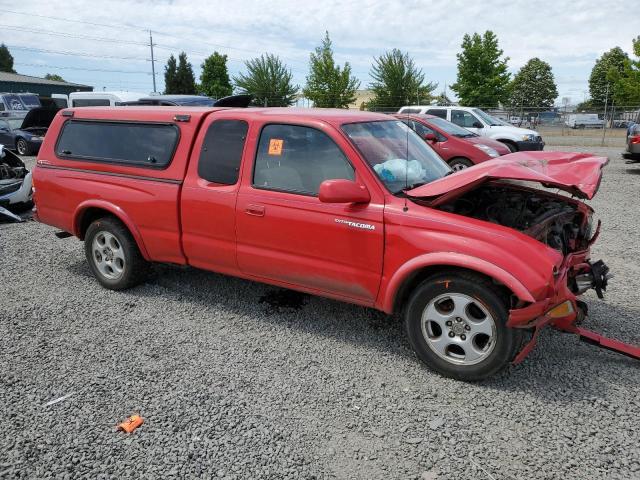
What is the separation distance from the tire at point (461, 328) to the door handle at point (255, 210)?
1340 millimetres

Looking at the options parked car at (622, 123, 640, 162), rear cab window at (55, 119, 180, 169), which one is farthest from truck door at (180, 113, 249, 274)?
parked car at (622, 123, 640, 162)

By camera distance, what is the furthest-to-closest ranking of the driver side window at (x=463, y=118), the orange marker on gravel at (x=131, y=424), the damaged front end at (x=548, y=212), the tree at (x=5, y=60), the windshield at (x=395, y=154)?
the tree at (x=5, y=60)
the driver side window at (x=463, y=118)
the windshield at (x=395, y=154)
the damaged front end at (x=548, y=212)
the orange marker on gravel at (x=131, y=424)

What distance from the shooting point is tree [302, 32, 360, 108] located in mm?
41219

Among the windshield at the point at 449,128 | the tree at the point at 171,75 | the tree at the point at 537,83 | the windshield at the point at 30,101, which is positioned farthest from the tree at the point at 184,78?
the tree at the point at 537,83

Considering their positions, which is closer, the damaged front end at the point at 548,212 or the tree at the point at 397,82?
the damaged front end at the point at 548,212

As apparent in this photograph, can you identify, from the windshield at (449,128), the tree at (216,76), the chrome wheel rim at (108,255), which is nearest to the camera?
the chrome wheel rim at (108,255)

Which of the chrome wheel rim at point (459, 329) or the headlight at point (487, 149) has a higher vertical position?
the headlight at point (487, 149)

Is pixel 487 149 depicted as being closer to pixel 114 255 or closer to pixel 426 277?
pixel 426 277

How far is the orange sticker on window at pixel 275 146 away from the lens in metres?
4.08

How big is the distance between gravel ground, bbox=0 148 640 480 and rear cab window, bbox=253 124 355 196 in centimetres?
124

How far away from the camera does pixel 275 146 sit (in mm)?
4098

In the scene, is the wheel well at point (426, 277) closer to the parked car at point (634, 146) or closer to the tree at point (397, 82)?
the parked car at point (634, 146)

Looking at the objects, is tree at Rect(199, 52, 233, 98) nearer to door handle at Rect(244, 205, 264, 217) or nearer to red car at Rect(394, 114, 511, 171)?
red car at Rect(394, 114, 511, 171)

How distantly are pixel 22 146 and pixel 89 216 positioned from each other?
1518cm
